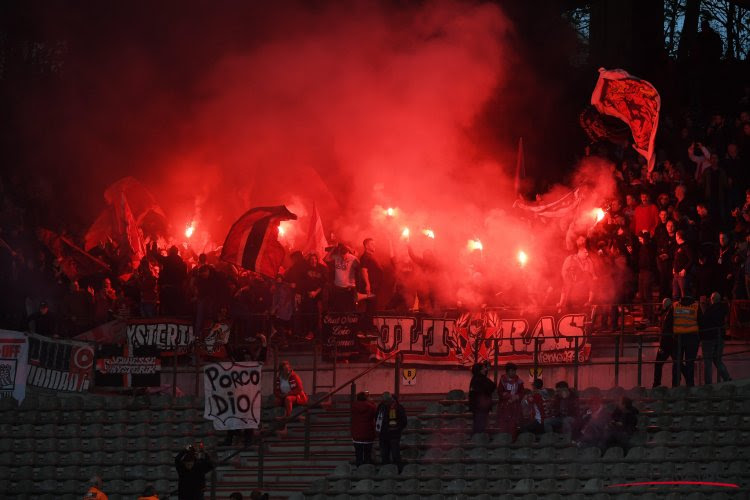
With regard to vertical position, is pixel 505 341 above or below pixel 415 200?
below

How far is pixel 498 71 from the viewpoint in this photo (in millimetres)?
23562

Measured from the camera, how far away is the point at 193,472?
559 inches

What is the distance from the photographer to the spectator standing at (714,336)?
15508 millimetres

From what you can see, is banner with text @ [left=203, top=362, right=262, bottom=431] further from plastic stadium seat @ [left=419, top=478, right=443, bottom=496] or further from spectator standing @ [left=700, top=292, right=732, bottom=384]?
spectator standing @ [left=700, top=292, right=732, bottom=384]

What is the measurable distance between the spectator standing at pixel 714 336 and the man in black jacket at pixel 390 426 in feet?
11.2

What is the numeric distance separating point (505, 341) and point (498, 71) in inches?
308

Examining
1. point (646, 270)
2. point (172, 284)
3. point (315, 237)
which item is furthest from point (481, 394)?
point (315, 237)

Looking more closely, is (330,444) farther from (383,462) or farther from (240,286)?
(240,286)

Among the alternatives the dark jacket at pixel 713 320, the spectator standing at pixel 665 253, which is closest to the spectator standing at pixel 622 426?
the dark jacket at pixel 713 320

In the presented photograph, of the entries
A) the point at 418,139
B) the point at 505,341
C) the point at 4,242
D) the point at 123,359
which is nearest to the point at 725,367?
the point at 505,341

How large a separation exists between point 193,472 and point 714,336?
18.3 feet

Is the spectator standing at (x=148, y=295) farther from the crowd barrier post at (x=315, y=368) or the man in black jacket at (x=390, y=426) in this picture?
the man in black jacket at (x=390, y=426)

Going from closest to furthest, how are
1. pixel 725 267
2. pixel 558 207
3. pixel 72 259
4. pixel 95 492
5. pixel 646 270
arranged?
1. pixel 95 492
2. pixel 725 267
3. pixel 646 270
4. pixel 558 207
5. pixel 72 259

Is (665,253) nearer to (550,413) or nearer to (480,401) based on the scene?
(550,413)
